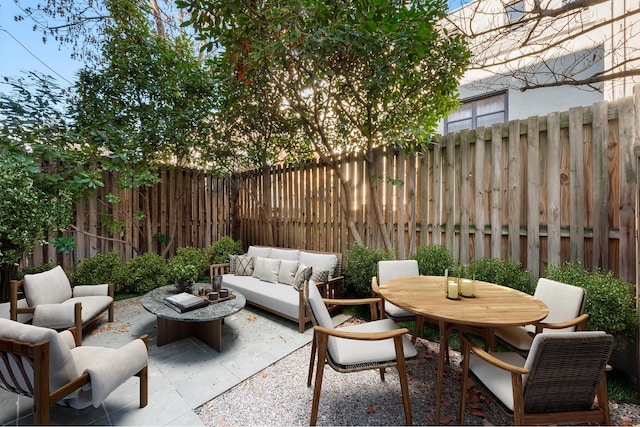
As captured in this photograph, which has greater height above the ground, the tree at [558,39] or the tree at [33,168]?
the tree at [558,39]

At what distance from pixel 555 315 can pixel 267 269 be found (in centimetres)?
362

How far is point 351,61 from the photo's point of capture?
338 cm

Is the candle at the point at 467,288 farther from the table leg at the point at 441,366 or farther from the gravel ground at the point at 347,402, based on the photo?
the gravel ground at the point at 347,402

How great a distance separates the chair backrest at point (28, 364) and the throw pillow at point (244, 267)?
3.01m

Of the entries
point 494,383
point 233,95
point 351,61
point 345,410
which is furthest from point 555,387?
point 233,95

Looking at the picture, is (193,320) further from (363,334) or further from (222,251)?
(222,251)

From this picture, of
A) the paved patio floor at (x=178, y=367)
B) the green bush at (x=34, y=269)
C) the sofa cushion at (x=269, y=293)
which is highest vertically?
the green bush at (x=34, y=269)

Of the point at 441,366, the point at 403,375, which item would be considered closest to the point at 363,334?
the point at 403,375

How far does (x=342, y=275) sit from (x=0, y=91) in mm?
5509

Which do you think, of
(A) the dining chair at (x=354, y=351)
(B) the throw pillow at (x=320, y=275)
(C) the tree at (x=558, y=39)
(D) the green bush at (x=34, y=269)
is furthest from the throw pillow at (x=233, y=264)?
(C) the tree at (x=558, y=39)

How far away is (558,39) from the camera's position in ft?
14.7

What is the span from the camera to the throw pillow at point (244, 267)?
4.70m

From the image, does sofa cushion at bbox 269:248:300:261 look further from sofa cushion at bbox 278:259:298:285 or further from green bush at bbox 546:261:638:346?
green bush at bbox 546:261:638:346

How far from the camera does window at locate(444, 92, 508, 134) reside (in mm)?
5578
